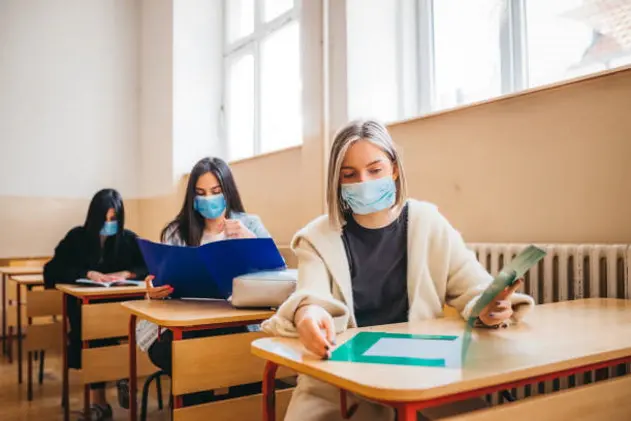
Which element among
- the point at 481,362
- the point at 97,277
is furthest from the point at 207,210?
the point at 481,362

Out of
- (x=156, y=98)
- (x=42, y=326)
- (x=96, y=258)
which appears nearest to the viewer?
(x=96, y=258)

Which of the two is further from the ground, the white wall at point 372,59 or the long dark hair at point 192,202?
the white wall at point 372,59

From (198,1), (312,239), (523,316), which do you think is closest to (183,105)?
(198,1)

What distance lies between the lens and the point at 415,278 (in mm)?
1372

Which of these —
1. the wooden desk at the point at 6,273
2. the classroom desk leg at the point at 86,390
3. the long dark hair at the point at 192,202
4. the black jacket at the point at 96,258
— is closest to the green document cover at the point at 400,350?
the long dark hair at the point at 192,202

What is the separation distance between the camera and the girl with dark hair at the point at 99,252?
A: 3002mm

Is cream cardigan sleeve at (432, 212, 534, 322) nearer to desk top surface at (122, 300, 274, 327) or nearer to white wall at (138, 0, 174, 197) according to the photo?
desk top surface at (122, 300, 274, 327)

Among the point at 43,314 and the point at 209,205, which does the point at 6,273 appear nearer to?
the point at 43,314

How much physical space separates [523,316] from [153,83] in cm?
459

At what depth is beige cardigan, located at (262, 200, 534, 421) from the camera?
4.01 ft

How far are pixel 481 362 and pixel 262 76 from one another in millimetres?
3825

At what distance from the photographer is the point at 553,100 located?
2.01 m

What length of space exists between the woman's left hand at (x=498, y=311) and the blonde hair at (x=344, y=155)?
14.1 inches

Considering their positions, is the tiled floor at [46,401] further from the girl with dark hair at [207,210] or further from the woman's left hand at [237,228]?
the woman's left hand at [237,228]
